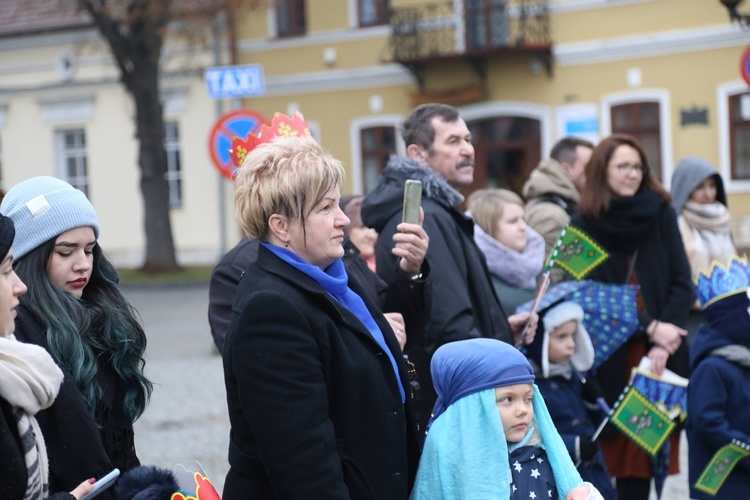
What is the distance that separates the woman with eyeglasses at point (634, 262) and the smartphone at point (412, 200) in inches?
75.6

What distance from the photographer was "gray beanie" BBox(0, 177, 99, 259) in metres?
3.35

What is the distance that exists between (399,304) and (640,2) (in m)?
19.6

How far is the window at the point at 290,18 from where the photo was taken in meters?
26.9

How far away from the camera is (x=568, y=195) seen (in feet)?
20.9

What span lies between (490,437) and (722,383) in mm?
1999

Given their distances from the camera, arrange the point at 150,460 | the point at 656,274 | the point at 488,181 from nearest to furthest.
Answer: the point at 656,274 < the point at 150,460 < the point at 488,181

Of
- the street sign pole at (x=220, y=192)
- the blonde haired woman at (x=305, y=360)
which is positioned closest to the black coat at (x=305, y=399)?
the blonde haired woman at (x=305, y=360)

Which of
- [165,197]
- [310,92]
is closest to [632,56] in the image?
[310,92]

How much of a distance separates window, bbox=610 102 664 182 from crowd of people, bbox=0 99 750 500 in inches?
708

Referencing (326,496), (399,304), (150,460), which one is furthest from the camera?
(150,460)

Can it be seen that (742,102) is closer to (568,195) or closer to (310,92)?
(310,92)

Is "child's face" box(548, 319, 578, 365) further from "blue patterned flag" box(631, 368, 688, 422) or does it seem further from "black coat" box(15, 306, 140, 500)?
"black coat" box(15, 306, 140, 500)

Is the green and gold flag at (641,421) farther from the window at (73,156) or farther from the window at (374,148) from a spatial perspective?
the window at (73,156)

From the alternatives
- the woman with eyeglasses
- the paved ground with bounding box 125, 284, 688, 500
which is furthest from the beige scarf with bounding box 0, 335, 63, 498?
the woman with eyeglasses
